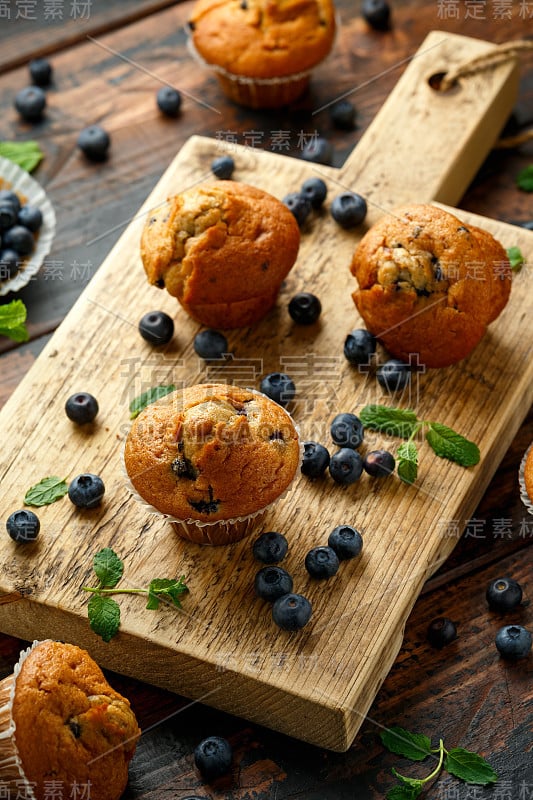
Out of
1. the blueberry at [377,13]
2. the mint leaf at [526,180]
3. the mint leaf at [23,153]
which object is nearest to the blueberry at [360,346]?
the mint leaf at [526,180]

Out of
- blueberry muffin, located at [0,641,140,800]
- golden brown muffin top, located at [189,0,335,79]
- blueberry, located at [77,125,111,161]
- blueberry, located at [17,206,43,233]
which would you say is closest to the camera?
blueberry muffin, located at [0,641,140,800]

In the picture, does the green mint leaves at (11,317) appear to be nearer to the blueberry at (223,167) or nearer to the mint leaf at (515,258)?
the blueberry at (223,167)

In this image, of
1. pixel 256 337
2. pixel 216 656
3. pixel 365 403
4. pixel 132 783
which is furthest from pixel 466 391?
pixel 132 783

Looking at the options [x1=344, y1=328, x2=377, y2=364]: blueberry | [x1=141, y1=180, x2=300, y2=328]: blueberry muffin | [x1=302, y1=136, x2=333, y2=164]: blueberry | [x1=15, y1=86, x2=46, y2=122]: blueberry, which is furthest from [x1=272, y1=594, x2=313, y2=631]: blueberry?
[x1=15, y1=86, x2=46, y2=122]: blueberry

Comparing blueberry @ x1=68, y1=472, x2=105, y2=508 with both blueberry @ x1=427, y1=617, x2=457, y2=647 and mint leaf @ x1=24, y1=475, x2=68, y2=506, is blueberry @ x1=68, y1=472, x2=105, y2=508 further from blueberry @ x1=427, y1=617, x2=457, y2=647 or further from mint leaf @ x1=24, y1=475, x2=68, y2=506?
blueberry @ x1=427, y1=617, x2=457, y2=647

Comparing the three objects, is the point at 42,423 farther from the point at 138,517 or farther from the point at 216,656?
the point at 216,656

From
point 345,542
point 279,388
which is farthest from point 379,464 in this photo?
point 279,388

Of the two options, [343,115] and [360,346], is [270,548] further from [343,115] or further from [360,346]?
[343,115]
